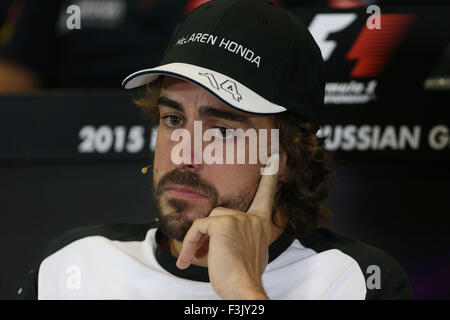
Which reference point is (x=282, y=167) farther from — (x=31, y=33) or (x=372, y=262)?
(x=31, y=33)

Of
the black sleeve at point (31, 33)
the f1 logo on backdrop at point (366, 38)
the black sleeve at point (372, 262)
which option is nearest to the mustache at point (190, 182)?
the black sleeve at point (372, 262)

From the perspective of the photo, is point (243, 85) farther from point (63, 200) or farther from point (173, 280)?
point (63, 200)

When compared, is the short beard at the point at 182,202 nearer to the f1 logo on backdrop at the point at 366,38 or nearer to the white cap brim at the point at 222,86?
the white cap brim at the point at 222,86

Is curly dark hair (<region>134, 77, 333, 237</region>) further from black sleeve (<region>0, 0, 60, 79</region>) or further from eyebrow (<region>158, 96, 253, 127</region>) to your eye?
black sleeve (<region>0, 0, 60, 79</region>)

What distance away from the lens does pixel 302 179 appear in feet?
3.86

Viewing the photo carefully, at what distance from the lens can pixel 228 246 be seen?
36.0 inches

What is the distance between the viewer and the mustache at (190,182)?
0.99 metres

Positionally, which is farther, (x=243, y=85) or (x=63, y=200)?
(x=63, y=200)

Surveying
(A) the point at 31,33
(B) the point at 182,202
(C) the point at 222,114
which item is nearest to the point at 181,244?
(B) the point at 182,202

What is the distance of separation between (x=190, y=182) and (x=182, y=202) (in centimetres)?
3

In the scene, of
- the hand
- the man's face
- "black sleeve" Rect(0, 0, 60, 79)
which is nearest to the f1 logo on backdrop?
the man's face
